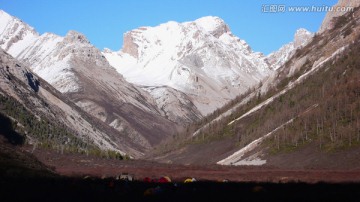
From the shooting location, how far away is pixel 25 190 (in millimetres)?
44875

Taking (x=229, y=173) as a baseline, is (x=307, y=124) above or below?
above

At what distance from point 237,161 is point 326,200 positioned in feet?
356

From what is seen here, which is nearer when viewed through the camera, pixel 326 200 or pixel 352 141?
pixel 326 200

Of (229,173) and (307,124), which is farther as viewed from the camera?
(307,124)

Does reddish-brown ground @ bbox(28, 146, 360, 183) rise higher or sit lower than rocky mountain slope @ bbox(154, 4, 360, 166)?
lower

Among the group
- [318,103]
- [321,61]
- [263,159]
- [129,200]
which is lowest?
[129,200]

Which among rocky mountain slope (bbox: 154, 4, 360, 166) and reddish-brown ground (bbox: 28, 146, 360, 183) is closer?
reddish-brown ground (bbox: 28, 146, 360, 183)

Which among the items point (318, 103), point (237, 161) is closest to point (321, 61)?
point (318, 103)

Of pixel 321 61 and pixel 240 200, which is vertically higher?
pixel 321 61

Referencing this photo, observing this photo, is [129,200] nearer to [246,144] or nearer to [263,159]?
[263,159]

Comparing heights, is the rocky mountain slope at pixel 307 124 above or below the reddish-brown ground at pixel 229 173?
above

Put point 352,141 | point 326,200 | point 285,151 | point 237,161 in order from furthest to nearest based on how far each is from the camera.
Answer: point 237,161
point 285,151
point 352,141
point 326,200

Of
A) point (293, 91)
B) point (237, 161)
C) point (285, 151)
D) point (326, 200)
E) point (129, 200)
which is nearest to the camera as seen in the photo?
point (326, 200)

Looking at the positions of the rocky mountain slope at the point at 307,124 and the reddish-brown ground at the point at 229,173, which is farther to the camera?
the rocky mountain slope at the point at 307,124
